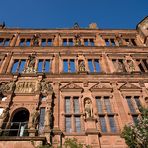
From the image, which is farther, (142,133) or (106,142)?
(106,142)

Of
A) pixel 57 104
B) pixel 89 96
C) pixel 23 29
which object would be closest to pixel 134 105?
pixel 89 96

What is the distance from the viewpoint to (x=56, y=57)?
23422 mm

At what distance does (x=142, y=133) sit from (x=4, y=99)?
1186cm

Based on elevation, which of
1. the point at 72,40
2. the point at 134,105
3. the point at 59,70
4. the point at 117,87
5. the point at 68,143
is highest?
the point at 72,40

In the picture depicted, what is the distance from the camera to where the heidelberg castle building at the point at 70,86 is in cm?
1541

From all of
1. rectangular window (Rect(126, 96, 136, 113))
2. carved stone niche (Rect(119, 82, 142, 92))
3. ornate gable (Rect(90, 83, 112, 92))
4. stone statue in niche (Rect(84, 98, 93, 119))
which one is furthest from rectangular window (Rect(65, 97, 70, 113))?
rectangular window (Rect(126, 96, 136, 113))

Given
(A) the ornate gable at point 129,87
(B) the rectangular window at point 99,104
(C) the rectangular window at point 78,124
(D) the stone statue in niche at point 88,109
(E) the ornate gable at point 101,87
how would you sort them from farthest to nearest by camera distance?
(A) the ornate gable at point 129,87, (E) the ornate gable at point 101,87, (B) the rectangular window at point 99,104, (D) the stone statue in niche at point 88,109, (C) the rectangular window at point 78,124

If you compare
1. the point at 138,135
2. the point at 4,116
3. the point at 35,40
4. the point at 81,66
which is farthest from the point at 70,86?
the point at 35,40

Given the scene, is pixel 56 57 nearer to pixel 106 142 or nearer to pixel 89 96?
pixel 89 96

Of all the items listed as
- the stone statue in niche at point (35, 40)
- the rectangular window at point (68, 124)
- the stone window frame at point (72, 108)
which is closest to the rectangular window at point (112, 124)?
the stone window frame at point (72, 108)

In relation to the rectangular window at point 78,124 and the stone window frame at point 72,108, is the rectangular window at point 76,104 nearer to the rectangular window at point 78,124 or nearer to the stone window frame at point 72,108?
the stone window frame at point 72,108

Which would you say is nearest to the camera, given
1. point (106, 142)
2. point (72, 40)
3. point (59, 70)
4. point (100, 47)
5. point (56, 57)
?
point (106, 142)

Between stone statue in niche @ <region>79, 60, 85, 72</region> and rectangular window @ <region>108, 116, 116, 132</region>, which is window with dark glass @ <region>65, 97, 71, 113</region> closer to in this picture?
rectangular window @ <region>108, 116, 116, 132</region>

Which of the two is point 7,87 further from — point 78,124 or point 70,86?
point 78,124
